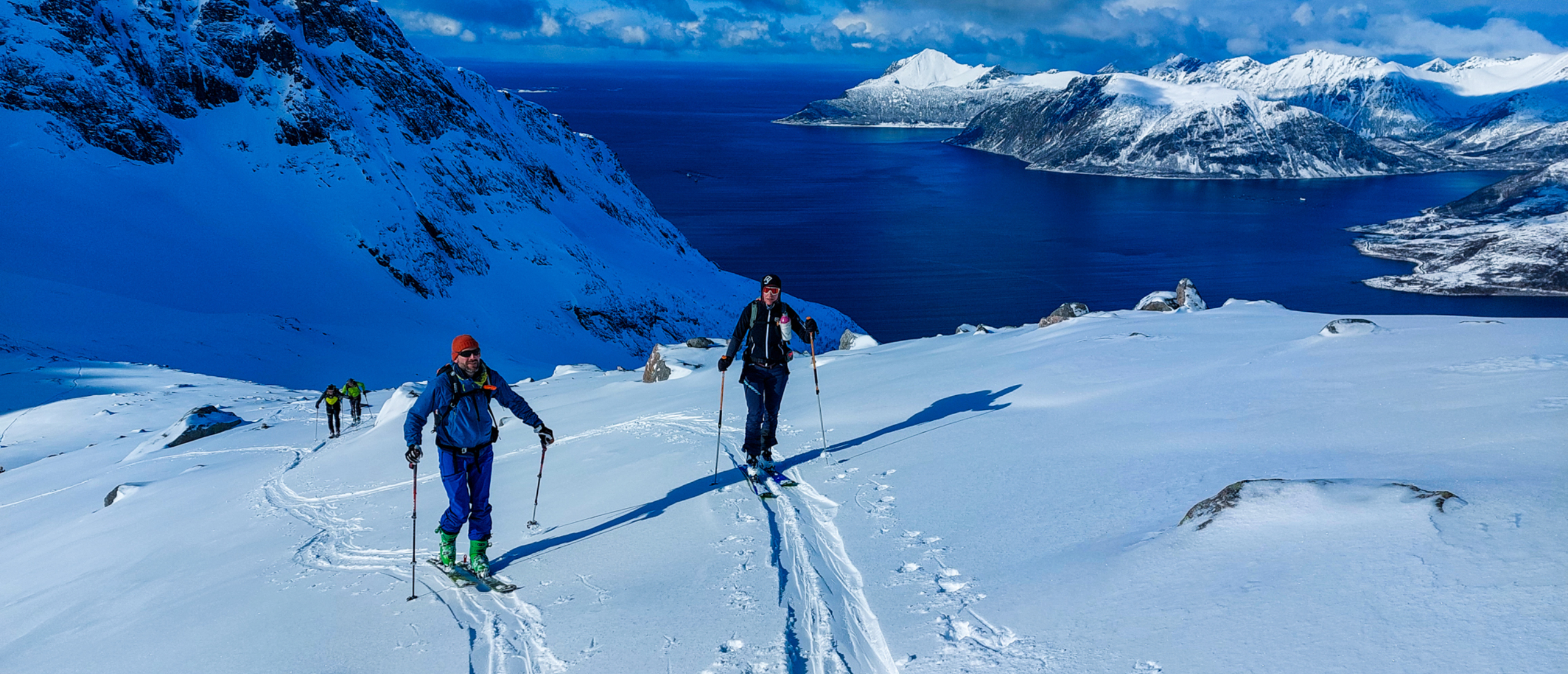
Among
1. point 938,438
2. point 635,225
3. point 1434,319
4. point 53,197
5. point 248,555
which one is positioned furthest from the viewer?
point 635,225

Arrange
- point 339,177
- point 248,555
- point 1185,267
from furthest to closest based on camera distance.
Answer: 1. point 1185,267
2. point 339,177
3. point 248,555

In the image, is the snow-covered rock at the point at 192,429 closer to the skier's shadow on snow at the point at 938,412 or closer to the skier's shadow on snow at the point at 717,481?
the skier's shadow on snow at the point at 717,481

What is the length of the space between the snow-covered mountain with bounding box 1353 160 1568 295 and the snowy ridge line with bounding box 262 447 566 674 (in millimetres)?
134584

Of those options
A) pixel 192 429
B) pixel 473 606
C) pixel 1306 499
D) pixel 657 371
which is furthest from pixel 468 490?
pixel 192 429

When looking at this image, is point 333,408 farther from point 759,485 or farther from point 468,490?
point 759,485

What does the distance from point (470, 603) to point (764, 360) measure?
420cm

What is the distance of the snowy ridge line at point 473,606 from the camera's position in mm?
5766

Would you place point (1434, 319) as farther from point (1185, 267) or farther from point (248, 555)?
point (1185, 267)

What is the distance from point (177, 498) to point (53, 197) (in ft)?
206

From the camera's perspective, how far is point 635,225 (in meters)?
96.1

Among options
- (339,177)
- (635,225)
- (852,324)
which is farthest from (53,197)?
(852,324)

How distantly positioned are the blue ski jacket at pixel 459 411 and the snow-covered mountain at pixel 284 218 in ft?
150

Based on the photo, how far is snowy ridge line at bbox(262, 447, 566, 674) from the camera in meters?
5.77

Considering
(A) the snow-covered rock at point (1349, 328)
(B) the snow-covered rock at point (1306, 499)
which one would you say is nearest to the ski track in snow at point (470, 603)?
(B) the snow-covered rock at point (1306, 499)
